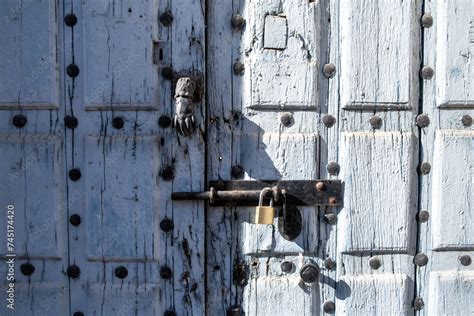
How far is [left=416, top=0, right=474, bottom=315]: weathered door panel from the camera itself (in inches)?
71.2

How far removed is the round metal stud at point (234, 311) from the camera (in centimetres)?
183

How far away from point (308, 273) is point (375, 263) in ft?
0.62

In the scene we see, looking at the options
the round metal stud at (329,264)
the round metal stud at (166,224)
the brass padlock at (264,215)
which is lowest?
the round metal stud at (329,264)

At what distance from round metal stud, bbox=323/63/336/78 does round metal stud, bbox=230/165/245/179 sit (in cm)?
33

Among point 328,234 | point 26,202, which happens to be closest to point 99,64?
point 26,202

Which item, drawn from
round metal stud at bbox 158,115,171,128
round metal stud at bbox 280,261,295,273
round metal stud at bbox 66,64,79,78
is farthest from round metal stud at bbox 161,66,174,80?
round metal stud at bbox 280,261,295,273

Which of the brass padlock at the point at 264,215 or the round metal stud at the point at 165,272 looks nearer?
the brass padlock at the point at 264,215

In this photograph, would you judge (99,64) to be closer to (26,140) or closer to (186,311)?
(26,140)

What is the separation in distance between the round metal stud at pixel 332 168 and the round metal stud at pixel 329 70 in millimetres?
231

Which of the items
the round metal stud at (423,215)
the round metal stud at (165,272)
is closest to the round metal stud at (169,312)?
the round metal stud at (165,272)

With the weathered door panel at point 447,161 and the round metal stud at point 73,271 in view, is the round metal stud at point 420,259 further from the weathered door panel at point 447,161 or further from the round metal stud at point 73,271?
the round metal stud at point 73,271

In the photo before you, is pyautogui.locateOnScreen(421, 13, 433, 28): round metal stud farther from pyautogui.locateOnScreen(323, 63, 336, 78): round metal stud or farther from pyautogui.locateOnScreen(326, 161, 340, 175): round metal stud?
pyautogui.locateOnScreen(326, 161, 340, 175): round metal stud

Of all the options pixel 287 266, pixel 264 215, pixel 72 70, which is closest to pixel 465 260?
pixel 287 266

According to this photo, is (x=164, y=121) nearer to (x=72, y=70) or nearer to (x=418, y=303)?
(x=72, y=70)
